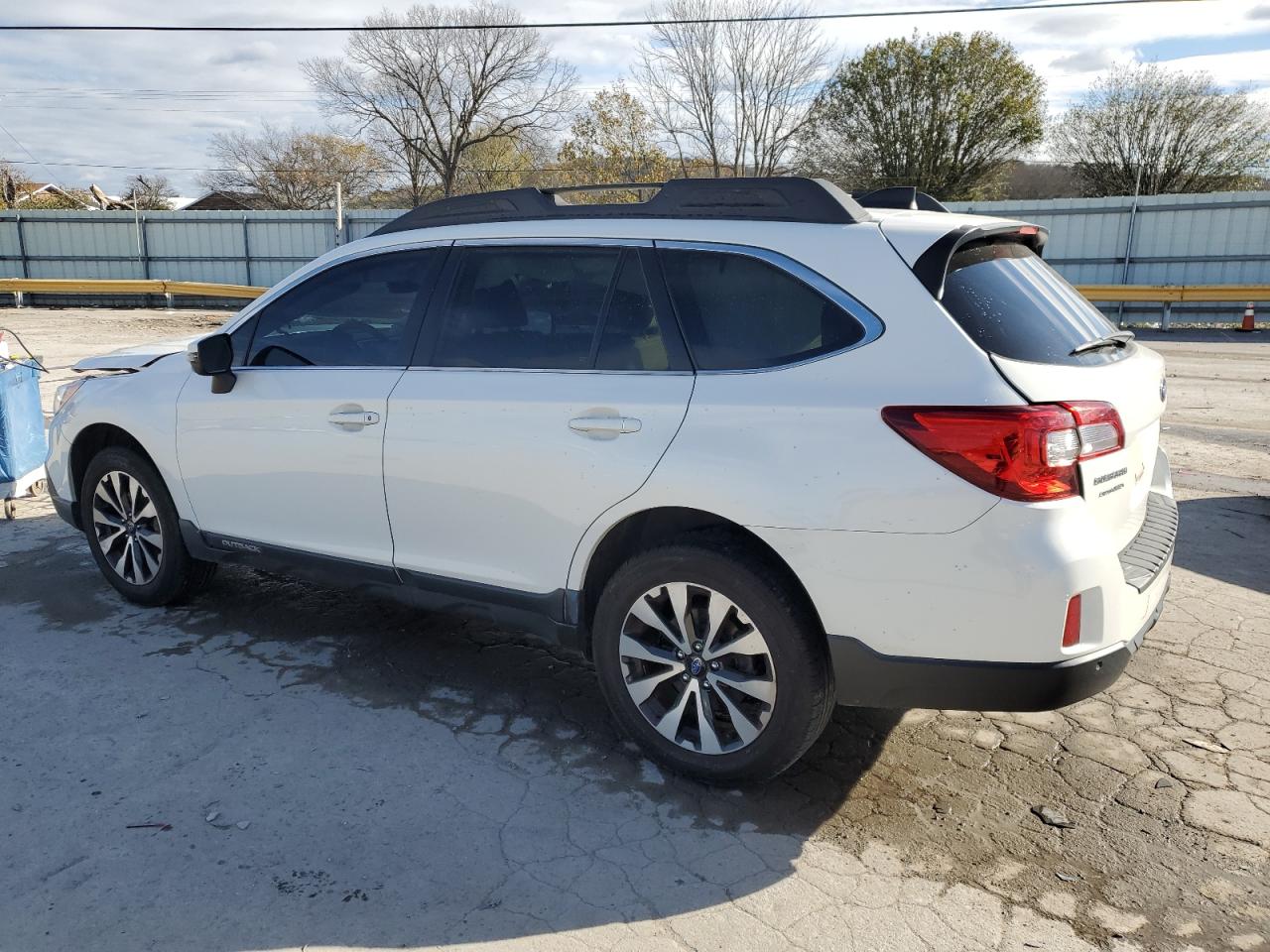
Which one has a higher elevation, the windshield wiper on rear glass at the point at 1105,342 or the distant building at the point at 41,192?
the distant building at the point at 41,192

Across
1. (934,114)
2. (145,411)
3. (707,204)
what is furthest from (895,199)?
(934,114)

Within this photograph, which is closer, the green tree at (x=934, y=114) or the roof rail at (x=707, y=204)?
the roof rail at (x=707, y=204)

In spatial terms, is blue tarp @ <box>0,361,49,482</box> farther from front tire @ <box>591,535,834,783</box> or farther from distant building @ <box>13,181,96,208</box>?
distant building @ <box>13,181,96,208</box>

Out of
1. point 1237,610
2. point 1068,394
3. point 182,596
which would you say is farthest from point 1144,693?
point 182,596

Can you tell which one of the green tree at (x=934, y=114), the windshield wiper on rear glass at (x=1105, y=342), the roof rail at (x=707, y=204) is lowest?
the windshield wiper on rear glass at (x=1105, y=342)

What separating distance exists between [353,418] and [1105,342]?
269 centimetres

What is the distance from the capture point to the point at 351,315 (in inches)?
165

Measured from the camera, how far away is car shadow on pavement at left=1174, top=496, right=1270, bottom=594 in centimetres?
548

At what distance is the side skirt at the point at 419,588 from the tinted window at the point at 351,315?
0.81 metres

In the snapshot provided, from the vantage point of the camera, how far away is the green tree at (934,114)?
1176 inches

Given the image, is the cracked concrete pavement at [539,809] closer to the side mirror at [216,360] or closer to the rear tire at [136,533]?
the rear tire at [136,533]

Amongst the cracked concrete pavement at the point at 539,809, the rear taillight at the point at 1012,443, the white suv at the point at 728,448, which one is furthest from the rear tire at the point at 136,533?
the rear taillight at the point at 1012,443

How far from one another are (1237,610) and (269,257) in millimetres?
27751

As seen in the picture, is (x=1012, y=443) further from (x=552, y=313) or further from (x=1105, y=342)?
(x=552, y=313)
